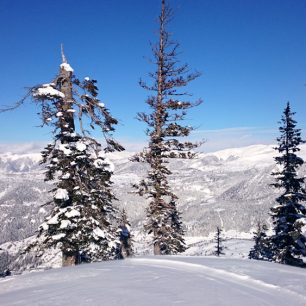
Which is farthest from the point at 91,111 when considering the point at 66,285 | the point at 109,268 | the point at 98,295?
the point at 98,295

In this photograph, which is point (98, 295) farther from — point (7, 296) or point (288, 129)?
point (288, 129)

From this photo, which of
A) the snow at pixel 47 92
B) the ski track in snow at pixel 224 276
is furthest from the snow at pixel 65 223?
the snow at pixel 47 92

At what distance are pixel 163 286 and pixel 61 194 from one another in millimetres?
9457

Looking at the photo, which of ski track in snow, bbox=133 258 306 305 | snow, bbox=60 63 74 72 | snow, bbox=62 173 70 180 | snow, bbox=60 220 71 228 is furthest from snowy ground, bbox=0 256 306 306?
snow, bbox=60 63 74 72

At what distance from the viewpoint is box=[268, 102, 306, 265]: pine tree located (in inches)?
1153

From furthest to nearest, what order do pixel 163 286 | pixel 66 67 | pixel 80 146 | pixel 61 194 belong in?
1. pixel 66 67
2. pixel 80 146
3. pixel 61 194
4. pixel 163 286

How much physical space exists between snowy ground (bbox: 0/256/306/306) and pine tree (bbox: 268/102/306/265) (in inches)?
856

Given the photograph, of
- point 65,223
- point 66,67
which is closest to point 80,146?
point 65,223

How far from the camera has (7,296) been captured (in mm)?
6945

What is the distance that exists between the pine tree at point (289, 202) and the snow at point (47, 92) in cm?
2004

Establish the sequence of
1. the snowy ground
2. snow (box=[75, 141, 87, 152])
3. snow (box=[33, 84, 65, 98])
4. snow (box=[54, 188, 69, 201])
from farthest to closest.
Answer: snow (box=[75, 141, 87, 152]), snow (box=[33, 84, 65, 98]), snow (box=[54, 188, 69, 201]), the snowy ground

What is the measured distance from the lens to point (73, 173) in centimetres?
1584

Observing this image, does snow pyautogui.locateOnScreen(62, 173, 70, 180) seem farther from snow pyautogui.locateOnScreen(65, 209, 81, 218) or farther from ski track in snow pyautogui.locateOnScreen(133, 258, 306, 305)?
ski track in snow pyautogui.locateOnScreen(133, 258, 306, 305)

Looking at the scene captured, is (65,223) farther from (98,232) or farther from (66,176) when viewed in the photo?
(66,176)
